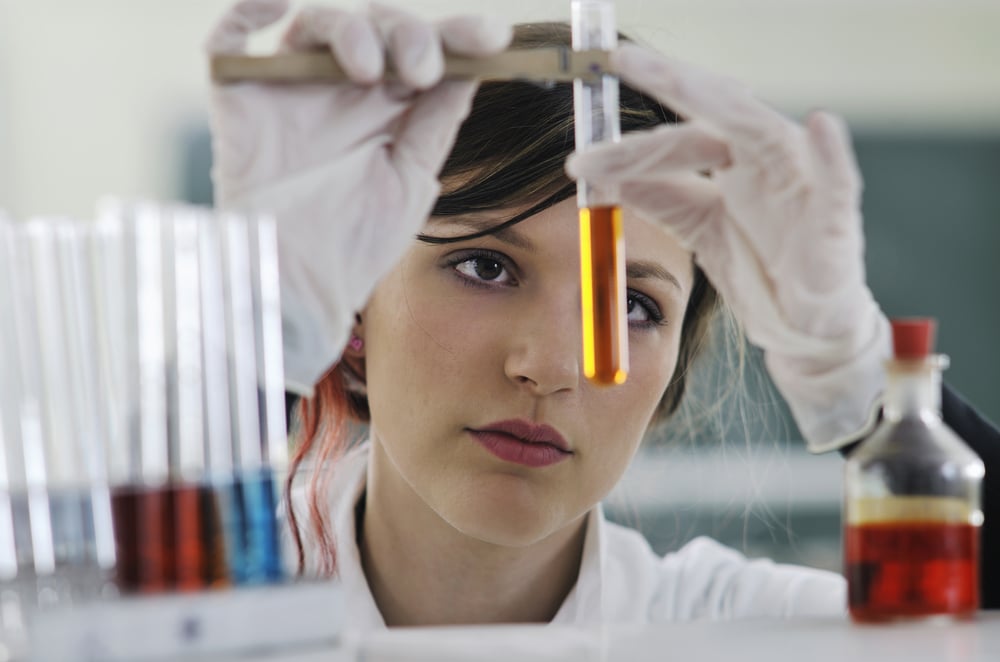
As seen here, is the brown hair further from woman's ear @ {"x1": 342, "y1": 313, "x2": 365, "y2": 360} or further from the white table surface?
the white table surface

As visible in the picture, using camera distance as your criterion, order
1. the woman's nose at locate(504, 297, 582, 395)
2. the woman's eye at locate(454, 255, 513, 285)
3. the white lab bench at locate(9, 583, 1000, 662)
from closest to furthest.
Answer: the white lab bench at locate(9, 583, 1000, 662) < the woman's nose at locate(504, 297, 582, 395) < the woman's eye at locate(454, 255, 513, 285)

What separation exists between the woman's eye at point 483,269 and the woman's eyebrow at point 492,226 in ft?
0.12

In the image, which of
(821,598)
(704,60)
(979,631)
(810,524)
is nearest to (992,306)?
(810,524)

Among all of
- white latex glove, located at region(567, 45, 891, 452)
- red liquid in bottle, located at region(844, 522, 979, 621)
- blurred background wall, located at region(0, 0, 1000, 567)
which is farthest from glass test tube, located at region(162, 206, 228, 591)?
blurred background wall, located at region(0, 0, 1000, 567)

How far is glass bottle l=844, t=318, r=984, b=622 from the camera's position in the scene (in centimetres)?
80

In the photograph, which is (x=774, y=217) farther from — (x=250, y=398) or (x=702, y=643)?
(x=250, y=398)

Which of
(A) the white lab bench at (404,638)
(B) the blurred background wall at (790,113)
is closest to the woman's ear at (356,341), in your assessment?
(A) the white lab bench at (404,638)

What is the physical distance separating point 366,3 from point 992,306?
378cm

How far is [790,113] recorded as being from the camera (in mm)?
4180

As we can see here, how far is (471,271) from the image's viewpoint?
1.29 meters

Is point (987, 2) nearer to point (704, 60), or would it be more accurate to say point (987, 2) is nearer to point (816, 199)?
point (704, 60)

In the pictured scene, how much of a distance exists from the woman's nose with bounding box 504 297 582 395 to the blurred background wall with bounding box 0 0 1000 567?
8.28 feet

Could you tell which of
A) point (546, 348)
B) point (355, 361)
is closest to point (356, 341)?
point (355, 361)

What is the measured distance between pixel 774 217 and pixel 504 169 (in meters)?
0.39
